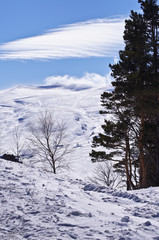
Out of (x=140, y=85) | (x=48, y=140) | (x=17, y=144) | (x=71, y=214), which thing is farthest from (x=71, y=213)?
(x=17, y=144)

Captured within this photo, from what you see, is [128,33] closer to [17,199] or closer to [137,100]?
[137,100]

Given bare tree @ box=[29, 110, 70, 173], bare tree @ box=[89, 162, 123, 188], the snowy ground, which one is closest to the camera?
the snowy ground

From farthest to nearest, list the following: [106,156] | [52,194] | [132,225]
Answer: [106,156] < [52,194] < [132,225]

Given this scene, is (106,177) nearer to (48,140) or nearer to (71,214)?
(48,140)

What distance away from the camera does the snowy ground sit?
4441 millimetres

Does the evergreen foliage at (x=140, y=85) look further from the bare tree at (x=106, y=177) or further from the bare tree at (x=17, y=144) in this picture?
the bare tree at (x=17, y=144)

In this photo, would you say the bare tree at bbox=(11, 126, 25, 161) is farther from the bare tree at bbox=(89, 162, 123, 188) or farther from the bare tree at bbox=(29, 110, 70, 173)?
the bare tree at bbox=(89, 162, 123, 188)

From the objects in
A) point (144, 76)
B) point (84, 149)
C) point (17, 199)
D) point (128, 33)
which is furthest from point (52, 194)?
point (84, 149)

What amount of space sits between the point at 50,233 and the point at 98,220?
3.90ft

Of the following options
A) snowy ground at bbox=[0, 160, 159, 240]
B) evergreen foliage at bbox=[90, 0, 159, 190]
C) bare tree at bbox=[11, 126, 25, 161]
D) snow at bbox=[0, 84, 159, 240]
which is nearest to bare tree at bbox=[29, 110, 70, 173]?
bare tree at bbox=[11, 126, 25, 161]

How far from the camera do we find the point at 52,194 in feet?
22.8

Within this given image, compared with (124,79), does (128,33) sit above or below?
above

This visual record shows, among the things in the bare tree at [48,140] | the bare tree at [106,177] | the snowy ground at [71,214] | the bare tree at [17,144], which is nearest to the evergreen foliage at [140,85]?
the bare tree at [48,140]

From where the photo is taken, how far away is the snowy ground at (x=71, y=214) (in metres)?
4.44
